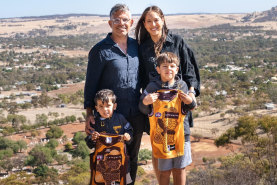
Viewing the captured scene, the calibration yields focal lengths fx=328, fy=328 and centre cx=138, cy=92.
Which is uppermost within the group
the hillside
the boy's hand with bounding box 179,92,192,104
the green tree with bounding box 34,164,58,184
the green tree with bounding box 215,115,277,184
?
the hillside

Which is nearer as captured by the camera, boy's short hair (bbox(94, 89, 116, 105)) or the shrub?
boy's short hair (bbox(94, 89, 116, 105))

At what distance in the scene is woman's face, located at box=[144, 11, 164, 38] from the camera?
3.61 meters

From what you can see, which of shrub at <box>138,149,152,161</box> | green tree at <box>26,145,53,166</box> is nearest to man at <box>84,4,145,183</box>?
shrub at <box>138,149,152,161</box>

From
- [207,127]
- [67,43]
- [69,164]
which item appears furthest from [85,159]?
[67,43]

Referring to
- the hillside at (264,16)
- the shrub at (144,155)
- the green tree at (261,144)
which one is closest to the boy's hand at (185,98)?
the green tree at (261,144)

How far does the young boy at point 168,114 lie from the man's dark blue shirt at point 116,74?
0.28 metres

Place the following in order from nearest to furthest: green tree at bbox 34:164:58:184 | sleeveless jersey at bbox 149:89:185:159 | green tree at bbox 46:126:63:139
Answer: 1. sleeveless jersey at bbox 149:89:185:159
2. green tree at bbox 34:164:58:184
3. green tree at bbox 46:126:63:139

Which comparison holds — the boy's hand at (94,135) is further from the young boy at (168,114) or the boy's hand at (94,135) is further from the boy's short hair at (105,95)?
the young boy at (168,114)

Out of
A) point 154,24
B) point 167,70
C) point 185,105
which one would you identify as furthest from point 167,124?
point 154,24

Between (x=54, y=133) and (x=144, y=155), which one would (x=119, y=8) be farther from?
(x=54, y=133)

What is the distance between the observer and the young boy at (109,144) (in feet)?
11.7

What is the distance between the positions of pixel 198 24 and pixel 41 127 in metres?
161

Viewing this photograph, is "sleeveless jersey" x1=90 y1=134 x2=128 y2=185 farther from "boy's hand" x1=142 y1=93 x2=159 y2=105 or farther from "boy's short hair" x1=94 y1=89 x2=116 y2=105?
"boy's hand" x1=142 y1=93 x2=159 y2=105

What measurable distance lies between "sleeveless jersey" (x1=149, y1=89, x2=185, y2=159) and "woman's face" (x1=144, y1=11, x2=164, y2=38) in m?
0.68
